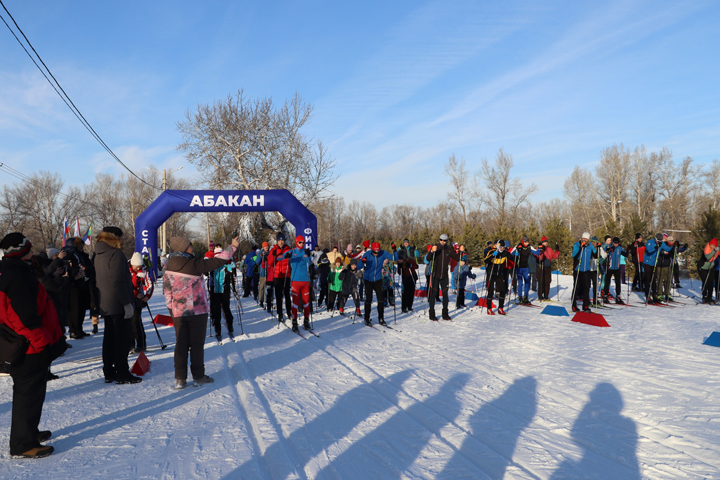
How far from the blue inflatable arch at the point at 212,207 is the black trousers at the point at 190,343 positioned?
1113 cm

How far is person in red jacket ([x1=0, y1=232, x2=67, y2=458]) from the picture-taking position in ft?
11.0

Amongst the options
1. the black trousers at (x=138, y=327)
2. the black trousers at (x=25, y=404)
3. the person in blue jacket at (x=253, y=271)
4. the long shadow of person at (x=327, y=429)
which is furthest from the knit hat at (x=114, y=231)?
the person in blue jacket at (x=253, y=271)

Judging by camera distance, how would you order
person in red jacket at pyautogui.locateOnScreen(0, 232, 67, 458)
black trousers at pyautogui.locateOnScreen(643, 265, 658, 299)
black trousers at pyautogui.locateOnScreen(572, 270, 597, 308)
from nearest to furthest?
person in red jacket at pyautogui.locateOnScreen(0, 232, 67, 458) → black trousers at pyautogui.locateOnScreen(572, 270, 597, 308) → black trousers at pyautogui.locateOnScreen(643, 265, 658, 299)

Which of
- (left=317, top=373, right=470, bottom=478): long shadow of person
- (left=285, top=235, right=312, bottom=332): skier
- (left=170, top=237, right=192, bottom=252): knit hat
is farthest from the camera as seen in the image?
(left=285, top=235, right=312, bottom=332): skier

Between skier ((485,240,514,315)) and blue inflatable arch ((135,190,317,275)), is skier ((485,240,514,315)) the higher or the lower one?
the lower one

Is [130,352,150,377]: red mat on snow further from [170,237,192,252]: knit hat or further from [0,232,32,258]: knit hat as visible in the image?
[0,232,32,258]: knit hat

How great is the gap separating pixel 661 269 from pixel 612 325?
506cm

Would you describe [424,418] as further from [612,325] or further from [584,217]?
[584,217]

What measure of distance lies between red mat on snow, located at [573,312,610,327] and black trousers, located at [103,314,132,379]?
904cm

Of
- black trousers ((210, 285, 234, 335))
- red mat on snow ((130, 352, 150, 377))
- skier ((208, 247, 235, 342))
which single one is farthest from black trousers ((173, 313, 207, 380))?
black trousers ((210, 285, 234, 335))

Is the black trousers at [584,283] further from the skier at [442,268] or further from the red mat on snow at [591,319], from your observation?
the skier at [442,268]

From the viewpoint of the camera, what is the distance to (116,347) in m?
5.50

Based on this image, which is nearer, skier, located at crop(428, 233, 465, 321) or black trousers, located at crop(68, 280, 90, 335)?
black trousers, located at crop(68, 280, 90, 335)

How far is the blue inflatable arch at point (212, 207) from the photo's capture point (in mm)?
16531
